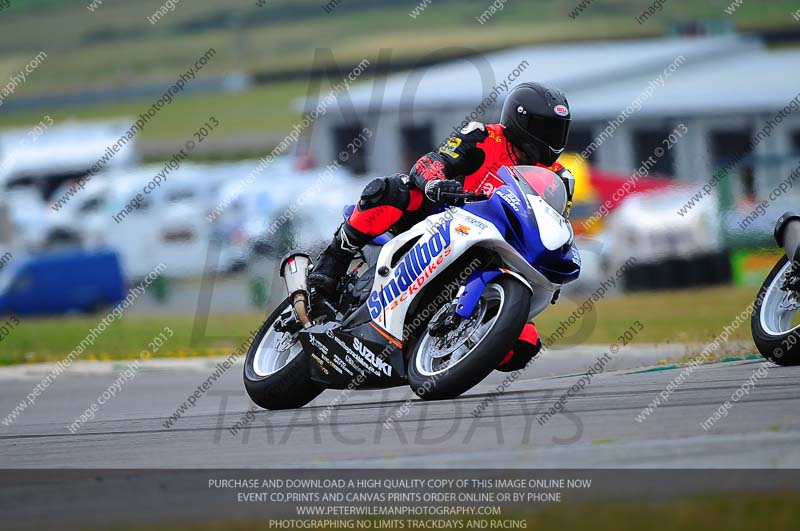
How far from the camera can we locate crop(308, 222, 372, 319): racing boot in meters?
8.79

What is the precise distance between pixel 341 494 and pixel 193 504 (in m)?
0.61

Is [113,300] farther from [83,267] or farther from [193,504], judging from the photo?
[193,504]

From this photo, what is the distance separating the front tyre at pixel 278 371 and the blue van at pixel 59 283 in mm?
17816

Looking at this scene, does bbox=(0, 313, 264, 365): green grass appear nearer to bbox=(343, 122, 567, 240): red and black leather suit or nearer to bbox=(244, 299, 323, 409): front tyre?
bbox=(244, 299, 323, 409): front tyre

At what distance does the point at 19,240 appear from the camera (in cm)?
3441

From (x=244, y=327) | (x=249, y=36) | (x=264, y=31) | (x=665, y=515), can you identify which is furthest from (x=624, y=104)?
(x=264, y=31)

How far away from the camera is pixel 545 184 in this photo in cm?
826

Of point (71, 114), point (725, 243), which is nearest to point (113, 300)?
point (725, 243)

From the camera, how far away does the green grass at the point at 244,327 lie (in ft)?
49.8

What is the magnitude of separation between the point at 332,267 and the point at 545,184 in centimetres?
158

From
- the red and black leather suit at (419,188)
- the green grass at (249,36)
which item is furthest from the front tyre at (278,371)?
the green grass at (249,36)

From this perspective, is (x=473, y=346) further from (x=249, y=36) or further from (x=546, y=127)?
(x=249, y=36)

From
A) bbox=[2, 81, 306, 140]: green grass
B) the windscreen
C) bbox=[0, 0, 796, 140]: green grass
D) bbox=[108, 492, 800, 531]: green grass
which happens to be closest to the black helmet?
the windscreen

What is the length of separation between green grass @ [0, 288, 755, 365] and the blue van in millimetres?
1193
